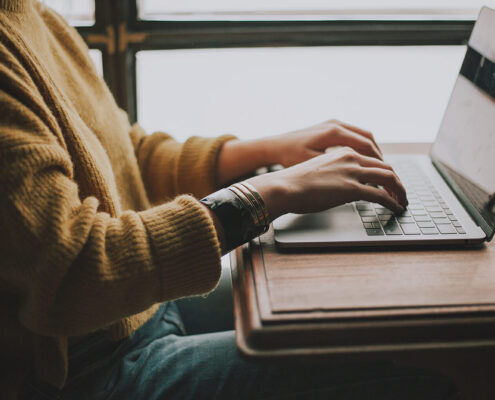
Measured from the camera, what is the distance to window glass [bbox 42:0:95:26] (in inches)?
47.8

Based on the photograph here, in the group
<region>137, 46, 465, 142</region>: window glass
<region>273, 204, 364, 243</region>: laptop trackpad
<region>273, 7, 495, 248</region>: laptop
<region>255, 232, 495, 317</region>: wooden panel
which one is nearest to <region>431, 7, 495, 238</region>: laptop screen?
<region>273, 7, 495, 248</region>: laptop

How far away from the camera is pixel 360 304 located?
52 cm

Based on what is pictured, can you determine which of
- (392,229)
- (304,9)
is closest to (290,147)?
(392,229)

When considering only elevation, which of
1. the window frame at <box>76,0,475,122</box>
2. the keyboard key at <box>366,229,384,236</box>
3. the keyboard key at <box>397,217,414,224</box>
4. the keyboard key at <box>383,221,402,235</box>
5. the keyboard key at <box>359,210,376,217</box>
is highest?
the window frame at <box>76,0,475,122</box>

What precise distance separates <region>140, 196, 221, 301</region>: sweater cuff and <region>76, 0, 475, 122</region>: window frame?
85 centimetres

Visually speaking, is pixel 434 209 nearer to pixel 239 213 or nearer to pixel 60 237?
pixel 239 213

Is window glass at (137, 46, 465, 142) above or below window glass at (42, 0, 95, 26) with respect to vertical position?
below

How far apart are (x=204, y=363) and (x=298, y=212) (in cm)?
29

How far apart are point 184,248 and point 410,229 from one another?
370mm

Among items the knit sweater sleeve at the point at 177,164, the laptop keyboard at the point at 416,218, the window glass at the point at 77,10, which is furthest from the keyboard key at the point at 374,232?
the window glass at the point at 77,10

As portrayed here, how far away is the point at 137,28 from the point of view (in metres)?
1.27

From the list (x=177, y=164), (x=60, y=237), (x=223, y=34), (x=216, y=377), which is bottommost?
(x=216, y=377)

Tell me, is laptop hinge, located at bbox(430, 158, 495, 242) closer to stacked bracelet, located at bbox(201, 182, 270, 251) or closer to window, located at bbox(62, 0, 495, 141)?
stacked bracelet, located at bbox(201, 182, 270, 251)

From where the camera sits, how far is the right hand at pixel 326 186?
66 cm
